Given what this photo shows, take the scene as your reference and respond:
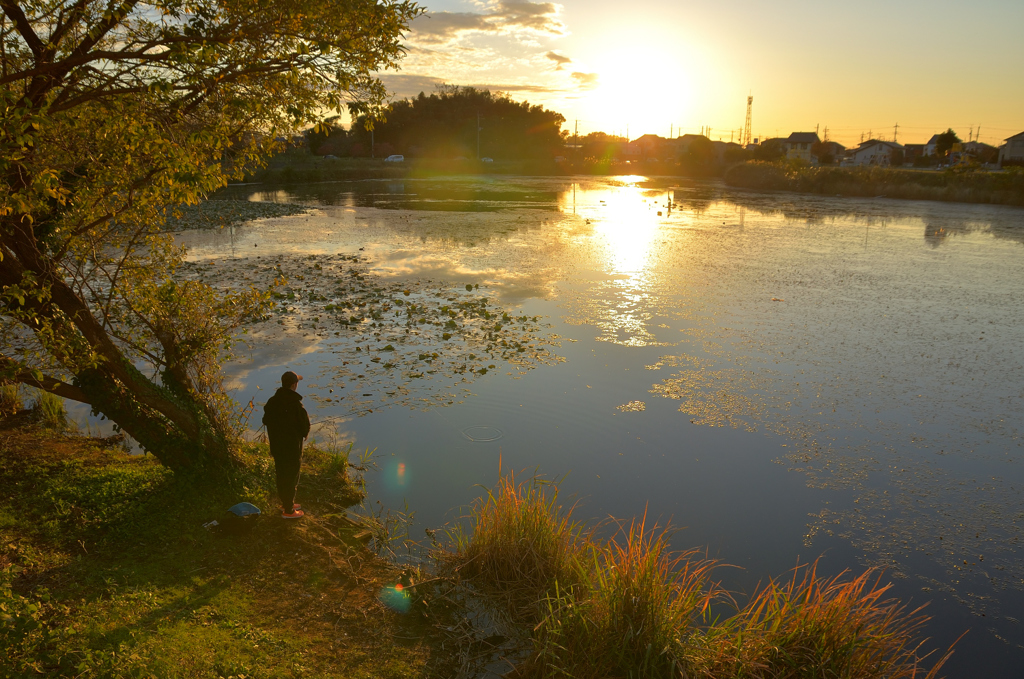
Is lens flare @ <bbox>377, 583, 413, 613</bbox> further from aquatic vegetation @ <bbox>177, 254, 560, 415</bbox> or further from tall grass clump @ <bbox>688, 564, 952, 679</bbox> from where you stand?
aquatic vegetation @ <bbox>177, 254, 560, 415</bbox>

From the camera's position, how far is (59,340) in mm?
5887

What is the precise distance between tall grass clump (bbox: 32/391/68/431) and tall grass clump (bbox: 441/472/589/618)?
23.8ft

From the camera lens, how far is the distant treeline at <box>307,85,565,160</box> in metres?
91.7

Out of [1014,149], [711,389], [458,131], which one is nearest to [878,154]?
[1014,149]

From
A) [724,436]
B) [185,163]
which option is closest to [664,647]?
[724,436]

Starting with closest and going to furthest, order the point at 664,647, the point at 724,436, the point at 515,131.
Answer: the point at 664,647
the point at 724,436
the point at 515,131

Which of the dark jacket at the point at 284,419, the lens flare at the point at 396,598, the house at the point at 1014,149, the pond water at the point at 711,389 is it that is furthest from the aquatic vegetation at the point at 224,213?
the house at the point at 1014,149

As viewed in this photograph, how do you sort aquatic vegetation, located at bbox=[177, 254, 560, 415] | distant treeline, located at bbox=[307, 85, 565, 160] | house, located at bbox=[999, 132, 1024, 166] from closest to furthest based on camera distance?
aquatic vegetation, located at bbox=[177, 254, 560, 415], house, located at bbox=[999, 132, 1024, 166], distant treeline, located at bbox=[307, 85, 565, 160]

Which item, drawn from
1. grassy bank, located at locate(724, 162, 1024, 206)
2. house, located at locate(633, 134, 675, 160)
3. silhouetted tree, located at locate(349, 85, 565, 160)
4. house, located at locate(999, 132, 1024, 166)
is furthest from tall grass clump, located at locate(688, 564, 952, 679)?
house, located at locate(633, 134, 675, 160)

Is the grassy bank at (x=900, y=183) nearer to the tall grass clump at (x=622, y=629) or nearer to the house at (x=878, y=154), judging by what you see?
the house at (x=878, y=154)

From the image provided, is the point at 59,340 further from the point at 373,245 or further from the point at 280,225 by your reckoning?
the point at 280,225

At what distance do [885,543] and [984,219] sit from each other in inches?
1572

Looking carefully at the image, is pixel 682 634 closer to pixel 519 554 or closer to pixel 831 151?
pixel 519 554

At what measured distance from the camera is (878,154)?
11006 centimetres
